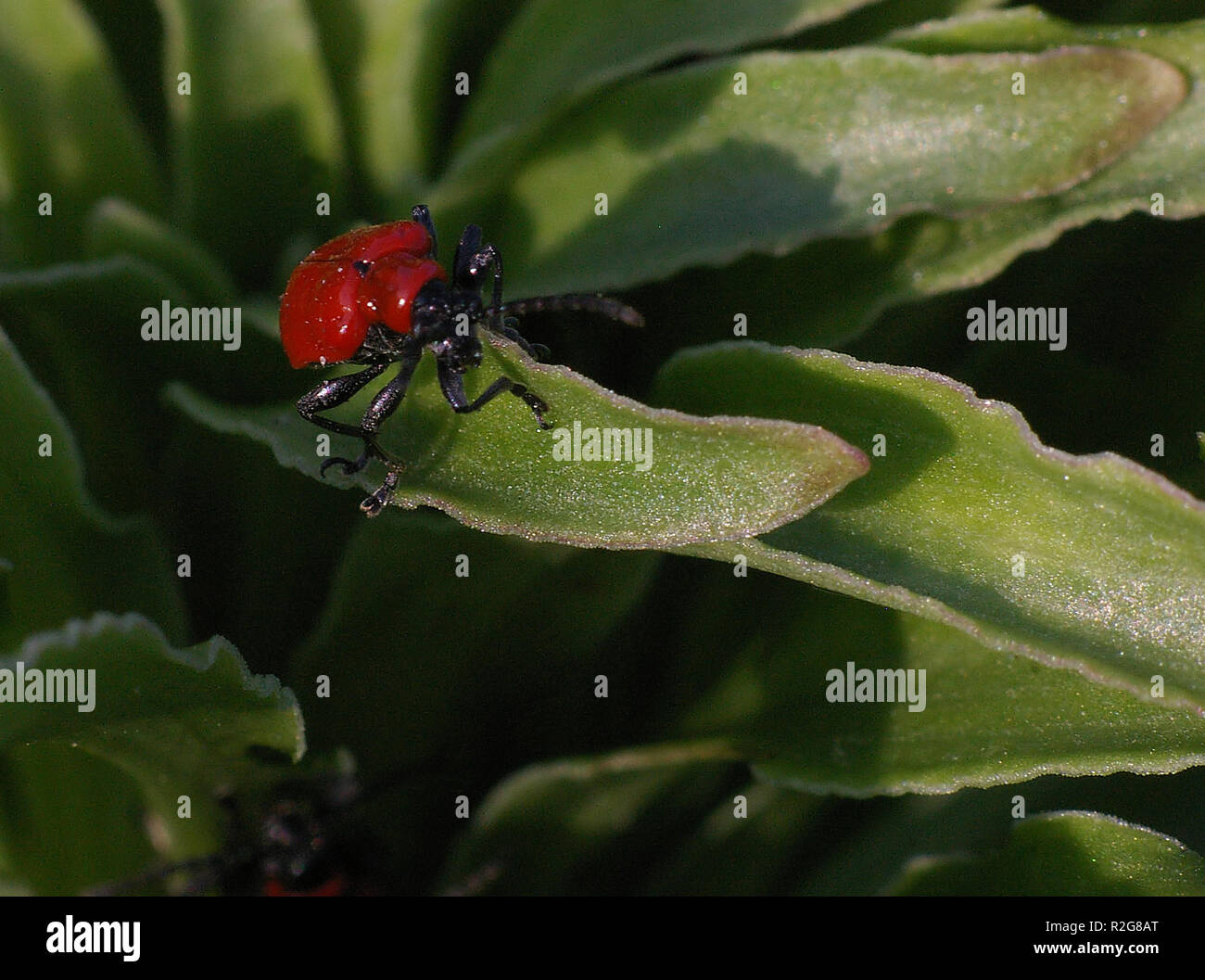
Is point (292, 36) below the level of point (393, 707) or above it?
above

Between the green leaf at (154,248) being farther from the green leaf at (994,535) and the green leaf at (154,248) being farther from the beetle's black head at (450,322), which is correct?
the green leaf at (994,535)

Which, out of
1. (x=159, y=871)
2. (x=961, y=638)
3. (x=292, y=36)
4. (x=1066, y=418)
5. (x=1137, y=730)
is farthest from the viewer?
(x=1066, y=418)

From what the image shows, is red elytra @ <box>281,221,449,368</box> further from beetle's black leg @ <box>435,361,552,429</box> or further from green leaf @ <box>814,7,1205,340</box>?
green leaf @ <box>814,7,1205,340</box>

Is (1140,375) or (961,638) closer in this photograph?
(961,638)

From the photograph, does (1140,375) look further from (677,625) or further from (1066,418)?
(677,625)

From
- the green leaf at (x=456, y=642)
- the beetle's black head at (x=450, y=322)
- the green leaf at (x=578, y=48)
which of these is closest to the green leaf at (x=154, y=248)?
the beetle's black head at (x=450, y=322)

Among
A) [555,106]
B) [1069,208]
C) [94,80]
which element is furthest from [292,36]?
[1069,208]

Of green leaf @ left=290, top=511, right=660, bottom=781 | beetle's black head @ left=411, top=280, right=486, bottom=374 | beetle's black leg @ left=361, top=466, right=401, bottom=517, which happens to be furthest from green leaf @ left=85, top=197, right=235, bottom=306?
beetle's black leg @ left=361, top=466, right=401, bottom=517
